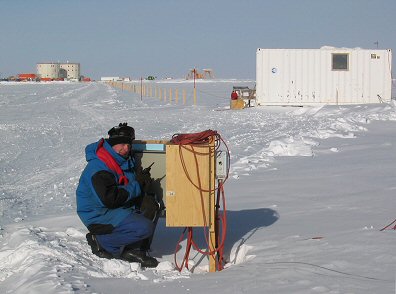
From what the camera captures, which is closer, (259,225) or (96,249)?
(96,249)

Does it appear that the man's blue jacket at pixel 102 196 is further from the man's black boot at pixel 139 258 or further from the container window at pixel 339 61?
the container window at pixel 339 61

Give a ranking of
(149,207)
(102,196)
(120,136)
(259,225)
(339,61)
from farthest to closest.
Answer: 1. (339,61)
2. (259,225)
3. (149,207)
4. (120,136)
5. (102,196)

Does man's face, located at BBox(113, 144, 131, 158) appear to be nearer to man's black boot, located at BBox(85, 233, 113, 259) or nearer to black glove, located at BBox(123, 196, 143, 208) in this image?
black glove, located at BBox(123, 196, 143, 208)

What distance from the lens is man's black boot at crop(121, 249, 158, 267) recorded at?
5.81 metres

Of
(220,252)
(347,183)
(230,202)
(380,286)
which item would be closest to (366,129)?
(347,183)

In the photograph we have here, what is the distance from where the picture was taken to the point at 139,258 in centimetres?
582

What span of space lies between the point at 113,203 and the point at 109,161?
1.23 ft

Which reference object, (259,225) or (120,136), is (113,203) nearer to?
(120,136)

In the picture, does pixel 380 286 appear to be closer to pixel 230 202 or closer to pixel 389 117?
pixel 230 202

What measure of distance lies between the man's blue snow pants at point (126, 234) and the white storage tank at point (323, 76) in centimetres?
2271

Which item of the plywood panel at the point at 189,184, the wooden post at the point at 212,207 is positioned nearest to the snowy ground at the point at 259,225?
the wooden post at the point at 212,207

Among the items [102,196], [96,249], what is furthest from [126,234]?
[102,196]

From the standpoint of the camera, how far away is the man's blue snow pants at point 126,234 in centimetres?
581

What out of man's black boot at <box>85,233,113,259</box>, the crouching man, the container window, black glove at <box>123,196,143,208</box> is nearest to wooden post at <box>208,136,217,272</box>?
the crouching man
